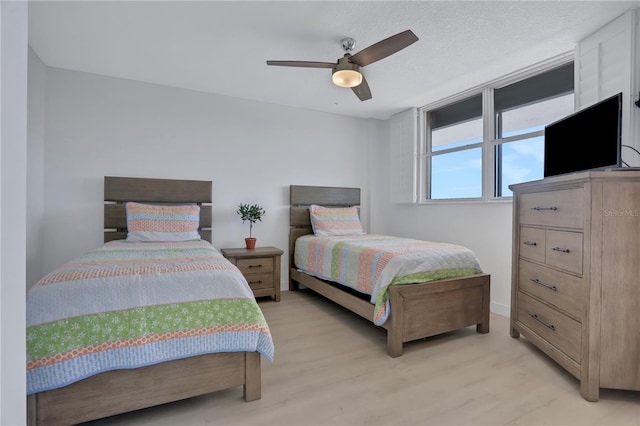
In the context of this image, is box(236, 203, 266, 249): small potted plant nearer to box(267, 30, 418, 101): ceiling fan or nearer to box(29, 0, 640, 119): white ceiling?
box(29, 0, 640, 119): white ceiling

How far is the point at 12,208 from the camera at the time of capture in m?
0.78

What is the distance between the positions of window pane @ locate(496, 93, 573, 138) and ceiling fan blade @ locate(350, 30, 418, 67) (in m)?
1.77

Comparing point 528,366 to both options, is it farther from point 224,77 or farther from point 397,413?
point 224,77

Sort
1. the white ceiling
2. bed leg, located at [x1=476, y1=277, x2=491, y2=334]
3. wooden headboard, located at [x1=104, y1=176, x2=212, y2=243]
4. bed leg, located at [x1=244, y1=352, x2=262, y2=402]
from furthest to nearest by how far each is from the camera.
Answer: wooden headboard, located at [x1=104, y1=176, x2=212, y2=243], bed leg, located at [x1=476, y1=277, x2=491, y2=334], the white ceiling, bed leg, located at [x1=244, y1=352, x2=262, y2=402]

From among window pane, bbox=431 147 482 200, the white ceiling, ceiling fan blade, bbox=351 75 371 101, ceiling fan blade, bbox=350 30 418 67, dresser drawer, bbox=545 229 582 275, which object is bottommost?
dresser drawer, bbox=545 229 582 275

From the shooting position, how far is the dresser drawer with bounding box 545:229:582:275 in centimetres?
180

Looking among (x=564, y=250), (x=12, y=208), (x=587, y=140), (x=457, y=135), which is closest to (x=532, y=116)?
(x=457, y=135)

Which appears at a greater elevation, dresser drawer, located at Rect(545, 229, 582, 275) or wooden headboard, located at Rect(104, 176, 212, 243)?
wooden headboard, located at Rect(104, 176, 212, 243)

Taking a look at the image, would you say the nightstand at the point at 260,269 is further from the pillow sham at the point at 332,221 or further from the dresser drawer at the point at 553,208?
the dresser drawer at the point at 553,208

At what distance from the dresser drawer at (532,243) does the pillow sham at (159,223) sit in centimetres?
294

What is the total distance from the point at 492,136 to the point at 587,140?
4.69ft

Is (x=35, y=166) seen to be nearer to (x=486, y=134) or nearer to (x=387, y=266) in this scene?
(x=387, y=266)

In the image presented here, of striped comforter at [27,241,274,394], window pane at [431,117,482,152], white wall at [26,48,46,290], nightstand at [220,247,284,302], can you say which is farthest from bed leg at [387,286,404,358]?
white wall at [26,48,46,290]

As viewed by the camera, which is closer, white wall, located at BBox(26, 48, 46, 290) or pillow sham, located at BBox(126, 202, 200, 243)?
white wall, located at BBox(26, 48, 46, 290)
